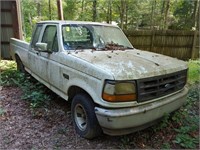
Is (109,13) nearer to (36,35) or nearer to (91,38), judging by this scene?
(36,35)

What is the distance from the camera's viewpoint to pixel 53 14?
76.4 feet

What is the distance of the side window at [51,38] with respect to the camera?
429 cm

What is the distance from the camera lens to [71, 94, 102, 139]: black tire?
3258 mm

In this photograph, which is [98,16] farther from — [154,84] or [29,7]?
[154,84]

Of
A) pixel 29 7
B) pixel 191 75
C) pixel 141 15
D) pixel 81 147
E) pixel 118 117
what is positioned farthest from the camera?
pixel 141 15

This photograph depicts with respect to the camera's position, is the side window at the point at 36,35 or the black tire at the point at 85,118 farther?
the side window at the point at 36,35

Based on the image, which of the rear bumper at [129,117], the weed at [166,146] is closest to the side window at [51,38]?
the rear bumper at [129,117]

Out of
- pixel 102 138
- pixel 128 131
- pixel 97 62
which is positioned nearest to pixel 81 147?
pixel 102 138

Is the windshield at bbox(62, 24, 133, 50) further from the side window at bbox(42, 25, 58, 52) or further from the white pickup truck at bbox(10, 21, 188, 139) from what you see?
the side window at bbox(42, 25, 58, 52)

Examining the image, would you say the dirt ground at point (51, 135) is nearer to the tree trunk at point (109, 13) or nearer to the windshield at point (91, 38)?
the windshield at point (91, 38)

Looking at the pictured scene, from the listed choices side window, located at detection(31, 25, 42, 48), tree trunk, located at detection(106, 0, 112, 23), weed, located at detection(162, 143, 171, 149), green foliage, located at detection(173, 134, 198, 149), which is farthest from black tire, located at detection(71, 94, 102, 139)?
tree trunk, located at detection(106, 0, 112, 23)

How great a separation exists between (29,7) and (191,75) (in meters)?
18.4

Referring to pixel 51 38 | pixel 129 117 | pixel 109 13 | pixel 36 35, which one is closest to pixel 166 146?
pixel 129 117

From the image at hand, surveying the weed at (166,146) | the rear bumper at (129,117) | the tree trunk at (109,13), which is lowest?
the weed at (166,146)
